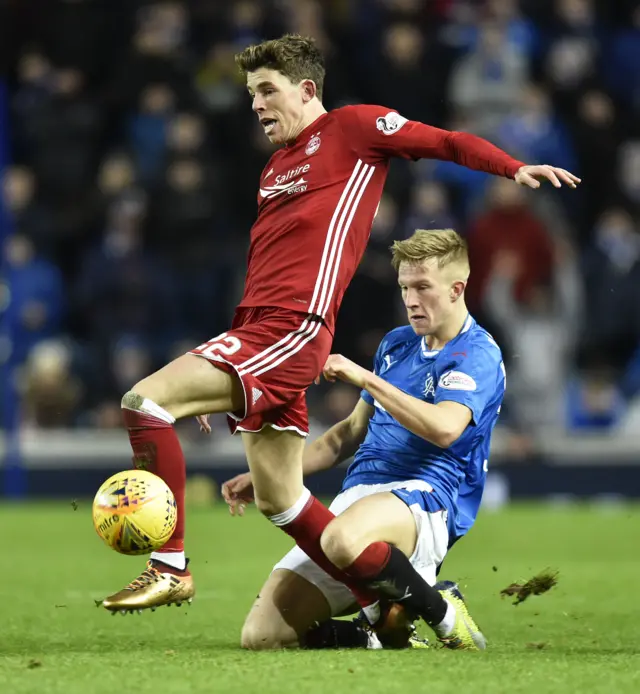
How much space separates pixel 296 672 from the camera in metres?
4.71

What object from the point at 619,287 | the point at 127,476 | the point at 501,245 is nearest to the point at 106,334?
the point at 501,245

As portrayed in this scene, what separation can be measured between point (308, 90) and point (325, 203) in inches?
19.0

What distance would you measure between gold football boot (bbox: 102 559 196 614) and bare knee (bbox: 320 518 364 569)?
515 mm

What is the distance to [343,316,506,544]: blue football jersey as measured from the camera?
564cm

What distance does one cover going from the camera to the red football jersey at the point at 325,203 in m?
5.59

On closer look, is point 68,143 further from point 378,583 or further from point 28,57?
point 378,583

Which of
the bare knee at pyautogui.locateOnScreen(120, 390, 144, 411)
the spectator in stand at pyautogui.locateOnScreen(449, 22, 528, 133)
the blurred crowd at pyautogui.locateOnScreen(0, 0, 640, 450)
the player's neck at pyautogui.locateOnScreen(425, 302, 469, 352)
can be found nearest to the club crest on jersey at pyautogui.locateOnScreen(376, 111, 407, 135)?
the player's neck at pyautogui.locateOnScreen(425, 302, 469, 352)

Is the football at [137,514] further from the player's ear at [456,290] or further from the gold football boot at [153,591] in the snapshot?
the player's ear at [456,290]

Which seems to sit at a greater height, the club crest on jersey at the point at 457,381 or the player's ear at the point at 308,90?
the player's ear at the point at 308,90

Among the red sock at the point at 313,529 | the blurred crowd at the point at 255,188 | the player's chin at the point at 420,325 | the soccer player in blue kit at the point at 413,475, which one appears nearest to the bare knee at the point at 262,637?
the soccer player in blue kit at the point at 413,475

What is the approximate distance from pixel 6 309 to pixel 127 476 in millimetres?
8287

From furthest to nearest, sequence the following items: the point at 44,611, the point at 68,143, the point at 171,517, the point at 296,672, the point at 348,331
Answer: the point at 68,143 < the point at 348,331 < the point at 44,611 < the point at 171,517 < the point at 296,672

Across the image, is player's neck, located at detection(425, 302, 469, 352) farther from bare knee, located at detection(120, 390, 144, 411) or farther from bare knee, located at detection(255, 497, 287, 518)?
bare knee, located at detection(120, 390, 144, 411)

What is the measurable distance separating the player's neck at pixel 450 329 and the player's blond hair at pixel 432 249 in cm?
17
